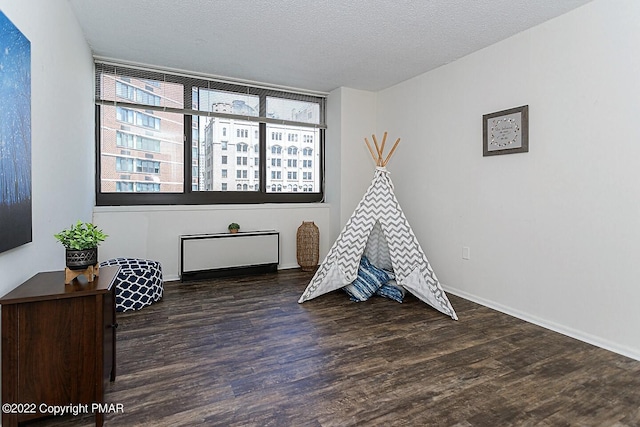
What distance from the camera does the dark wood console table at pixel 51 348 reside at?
1434 millimetres

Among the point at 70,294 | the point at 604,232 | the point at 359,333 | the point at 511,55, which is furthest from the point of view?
the point at 511,55

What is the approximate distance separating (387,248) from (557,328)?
1.62 m

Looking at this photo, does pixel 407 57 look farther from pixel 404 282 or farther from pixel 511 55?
pixel 404 282

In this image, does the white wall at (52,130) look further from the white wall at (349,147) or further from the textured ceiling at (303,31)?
the white wall at (349,147)

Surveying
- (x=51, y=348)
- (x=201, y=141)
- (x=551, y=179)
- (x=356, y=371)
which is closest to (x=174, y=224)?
(x=201, y=141)

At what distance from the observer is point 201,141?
4.27m

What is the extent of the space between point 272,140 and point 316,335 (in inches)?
113

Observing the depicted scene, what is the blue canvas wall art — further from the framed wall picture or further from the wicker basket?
the framed wall picture

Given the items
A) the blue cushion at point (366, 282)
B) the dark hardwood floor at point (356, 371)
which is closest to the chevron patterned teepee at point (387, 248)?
the blue cushion at point (366, 282)

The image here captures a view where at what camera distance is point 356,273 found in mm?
3488

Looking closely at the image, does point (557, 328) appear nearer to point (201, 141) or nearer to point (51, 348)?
point (51, 348)

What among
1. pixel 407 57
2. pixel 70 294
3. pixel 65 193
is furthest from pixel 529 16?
pixel 65 193

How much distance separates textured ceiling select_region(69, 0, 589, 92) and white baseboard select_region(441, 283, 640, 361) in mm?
2381

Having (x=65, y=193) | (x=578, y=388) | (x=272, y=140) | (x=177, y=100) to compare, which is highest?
(x=177, y=100)
